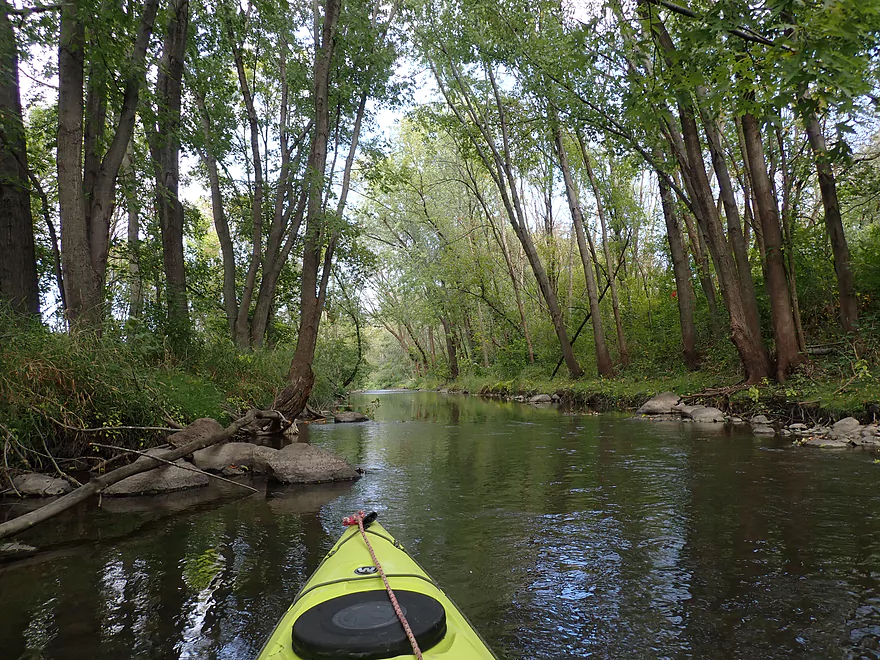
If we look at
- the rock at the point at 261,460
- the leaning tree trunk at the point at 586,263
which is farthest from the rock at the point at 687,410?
the rock at the point at 261,460

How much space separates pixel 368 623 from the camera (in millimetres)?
1627

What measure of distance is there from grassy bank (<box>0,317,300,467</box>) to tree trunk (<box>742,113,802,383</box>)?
9.37m

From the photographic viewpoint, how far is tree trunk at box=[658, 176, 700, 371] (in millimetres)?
12844

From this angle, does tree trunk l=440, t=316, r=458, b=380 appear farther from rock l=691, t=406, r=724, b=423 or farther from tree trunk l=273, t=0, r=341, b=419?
rock l=691, t=406, r=724, b=423

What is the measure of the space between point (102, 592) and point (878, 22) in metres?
6.08

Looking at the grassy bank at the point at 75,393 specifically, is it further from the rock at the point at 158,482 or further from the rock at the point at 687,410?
the rock at the point at 687,410

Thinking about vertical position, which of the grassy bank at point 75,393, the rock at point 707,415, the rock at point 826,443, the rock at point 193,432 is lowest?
the rock at point 826,443

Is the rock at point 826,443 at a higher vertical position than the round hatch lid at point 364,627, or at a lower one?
lower

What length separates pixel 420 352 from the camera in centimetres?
3969

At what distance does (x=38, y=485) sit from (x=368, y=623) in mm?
4897

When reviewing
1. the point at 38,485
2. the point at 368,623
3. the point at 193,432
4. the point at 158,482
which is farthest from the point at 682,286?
the point at 368,623

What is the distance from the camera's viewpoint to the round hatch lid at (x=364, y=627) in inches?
58.9

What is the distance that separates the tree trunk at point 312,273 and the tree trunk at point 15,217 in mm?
4017

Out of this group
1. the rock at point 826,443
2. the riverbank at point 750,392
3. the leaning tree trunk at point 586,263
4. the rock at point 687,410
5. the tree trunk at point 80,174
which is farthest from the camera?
the leaning tree trunk at point 586,263
